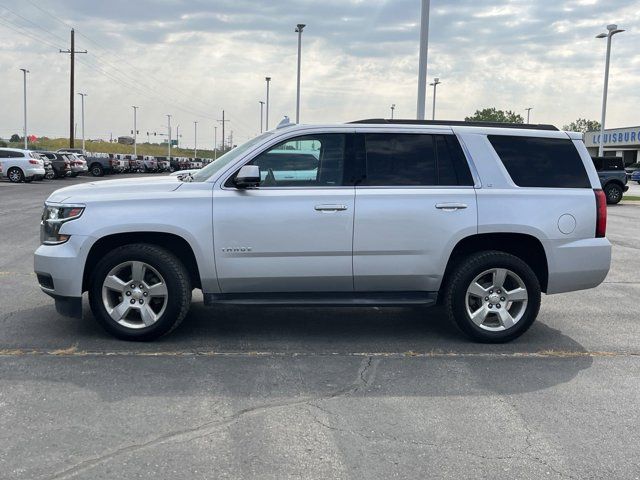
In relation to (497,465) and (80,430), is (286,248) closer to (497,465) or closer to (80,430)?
(80,430)

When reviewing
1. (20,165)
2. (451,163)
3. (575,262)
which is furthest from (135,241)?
(20,165)

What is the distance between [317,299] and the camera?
18.0ft

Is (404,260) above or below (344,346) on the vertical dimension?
above

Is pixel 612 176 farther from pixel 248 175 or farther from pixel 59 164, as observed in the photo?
pixel 59 164

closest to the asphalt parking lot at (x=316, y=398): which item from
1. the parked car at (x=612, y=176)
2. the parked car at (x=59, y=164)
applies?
the parked car at (x=612, y=176)

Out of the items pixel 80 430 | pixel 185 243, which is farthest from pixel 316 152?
pixel 80 430

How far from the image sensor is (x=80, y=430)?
149 inches

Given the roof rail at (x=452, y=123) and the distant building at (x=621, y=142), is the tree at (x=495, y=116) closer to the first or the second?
the distant building at (x=621, y=142)

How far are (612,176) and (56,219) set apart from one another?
2293 centimetres

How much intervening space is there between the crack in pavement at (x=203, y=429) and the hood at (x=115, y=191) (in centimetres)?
218

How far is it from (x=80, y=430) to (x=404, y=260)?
2.91 meters

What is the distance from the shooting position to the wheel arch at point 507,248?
18.7 feet

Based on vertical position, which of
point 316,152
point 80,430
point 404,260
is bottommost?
point 80,430

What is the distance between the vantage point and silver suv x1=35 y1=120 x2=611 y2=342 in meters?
5.33
